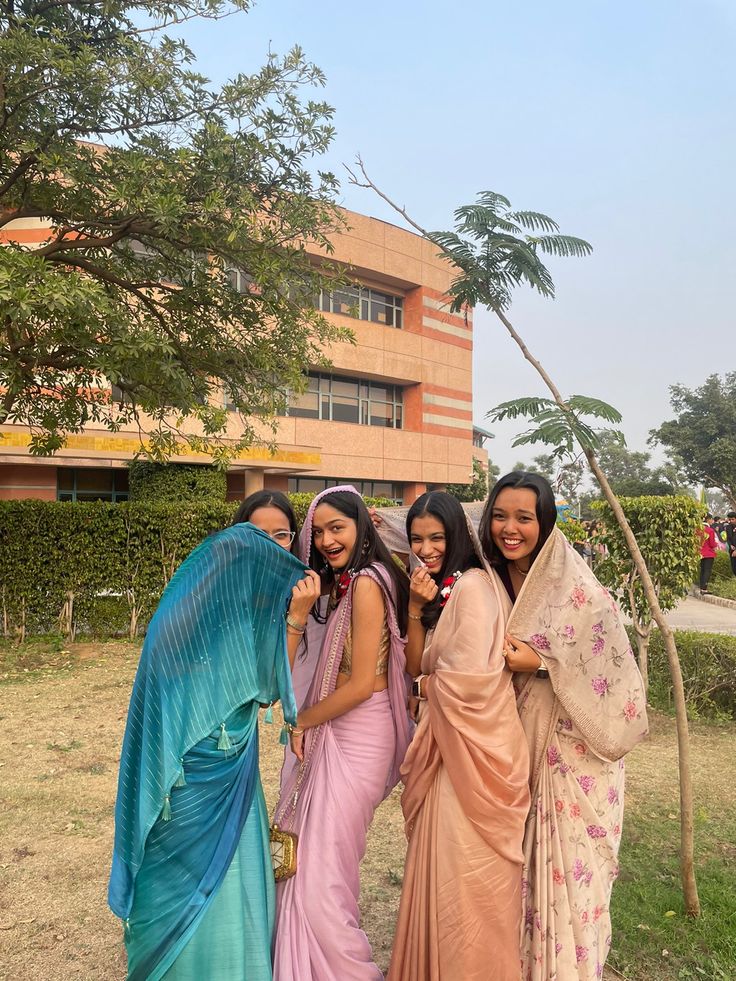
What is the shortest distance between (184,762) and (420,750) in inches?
28.0

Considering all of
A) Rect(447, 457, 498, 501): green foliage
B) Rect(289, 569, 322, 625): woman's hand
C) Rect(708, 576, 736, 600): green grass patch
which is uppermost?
Rect(447, 457, 498, 501): green foliage

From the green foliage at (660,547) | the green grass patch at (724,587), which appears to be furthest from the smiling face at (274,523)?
the green grass patch at (724,587)

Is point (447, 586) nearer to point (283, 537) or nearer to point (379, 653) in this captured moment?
point (379, 653)

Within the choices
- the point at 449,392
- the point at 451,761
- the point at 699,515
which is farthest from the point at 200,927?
the point at 449,392

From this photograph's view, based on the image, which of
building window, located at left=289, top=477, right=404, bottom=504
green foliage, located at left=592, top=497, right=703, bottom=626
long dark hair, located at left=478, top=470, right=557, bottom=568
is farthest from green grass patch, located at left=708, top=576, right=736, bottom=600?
long dark hair, located at left=478, top=470, right=557, bottom=568

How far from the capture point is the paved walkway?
34.1ft

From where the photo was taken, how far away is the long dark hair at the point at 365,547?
2.22 metres

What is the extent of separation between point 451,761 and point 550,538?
742mm

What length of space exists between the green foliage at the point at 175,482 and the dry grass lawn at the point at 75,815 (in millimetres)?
9842

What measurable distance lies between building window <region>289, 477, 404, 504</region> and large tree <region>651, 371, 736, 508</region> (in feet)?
48.0

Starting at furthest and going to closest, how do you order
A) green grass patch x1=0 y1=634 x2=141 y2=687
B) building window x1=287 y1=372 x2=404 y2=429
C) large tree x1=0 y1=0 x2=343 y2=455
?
building window x1=287 y1=372 x2=404 y2=429, green grass patch x1=0 y1=634 x2=141 y2=687, large tree x1=0 y1=0 x2=343 y2=455

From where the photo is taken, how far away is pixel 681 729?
9.39 feet

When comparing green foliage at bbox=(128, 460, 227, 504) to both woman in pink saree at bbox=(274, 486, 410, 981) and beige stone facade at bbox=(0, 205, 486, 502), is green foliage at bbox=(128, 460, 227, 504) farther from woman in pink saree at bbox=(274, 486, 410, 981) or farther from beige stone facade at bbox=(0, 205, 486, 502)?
woman in pink saree at bbox=(274, 486, 410, 981)

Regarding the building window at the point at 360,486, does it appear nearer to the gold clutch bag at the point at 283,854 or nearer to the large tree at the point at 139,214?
the large tree at the point at 139,214
